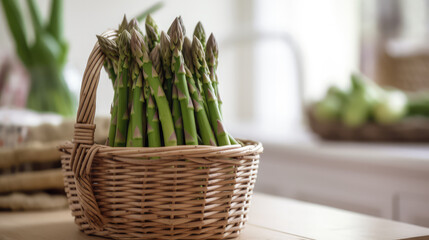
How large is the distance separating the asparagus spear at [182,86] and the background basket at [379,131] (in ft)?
4.24

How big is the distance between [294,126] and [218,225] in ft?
6.81

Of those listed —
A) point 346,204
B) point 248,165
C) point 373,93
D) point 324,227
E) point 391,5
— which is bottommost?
point 346,204

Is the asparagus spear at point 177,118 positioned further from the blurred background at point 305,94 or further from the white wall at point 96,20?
the white wall at point 96,20

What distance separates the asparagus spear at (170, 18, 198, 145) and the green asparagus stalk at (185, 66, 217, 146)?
1 cm

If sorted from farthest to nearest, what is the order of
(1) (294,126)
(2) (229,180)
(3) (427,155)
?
(1) (294,126) < (3) (427,155) < (2) (229,180)

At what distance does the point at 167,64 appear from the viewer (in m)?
0.75

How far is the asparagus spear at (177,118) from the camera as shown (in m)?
0.73

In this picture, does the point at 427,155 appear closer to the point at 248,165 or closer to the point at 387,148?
the point at 387,148

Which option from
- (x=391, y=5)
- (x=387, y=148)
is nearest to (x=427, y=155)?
(x=387, y=148)

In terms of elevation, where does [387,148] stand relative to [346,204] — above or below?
above

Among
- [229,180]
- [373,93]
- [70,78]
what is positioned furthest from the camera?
[373,93]

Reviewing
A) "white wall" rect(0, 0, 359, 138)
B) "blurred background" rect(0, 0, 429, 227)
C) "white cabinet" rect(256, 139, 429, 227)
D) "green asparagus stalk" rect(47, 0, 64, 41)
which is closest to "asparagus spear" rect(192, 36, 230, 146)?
"blurred background" rect(0, 0, 429, 227)

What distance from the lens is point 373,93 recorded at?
6.50 ft

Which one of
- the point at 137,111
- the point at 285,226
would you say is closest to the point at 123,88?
the point at 137,111
